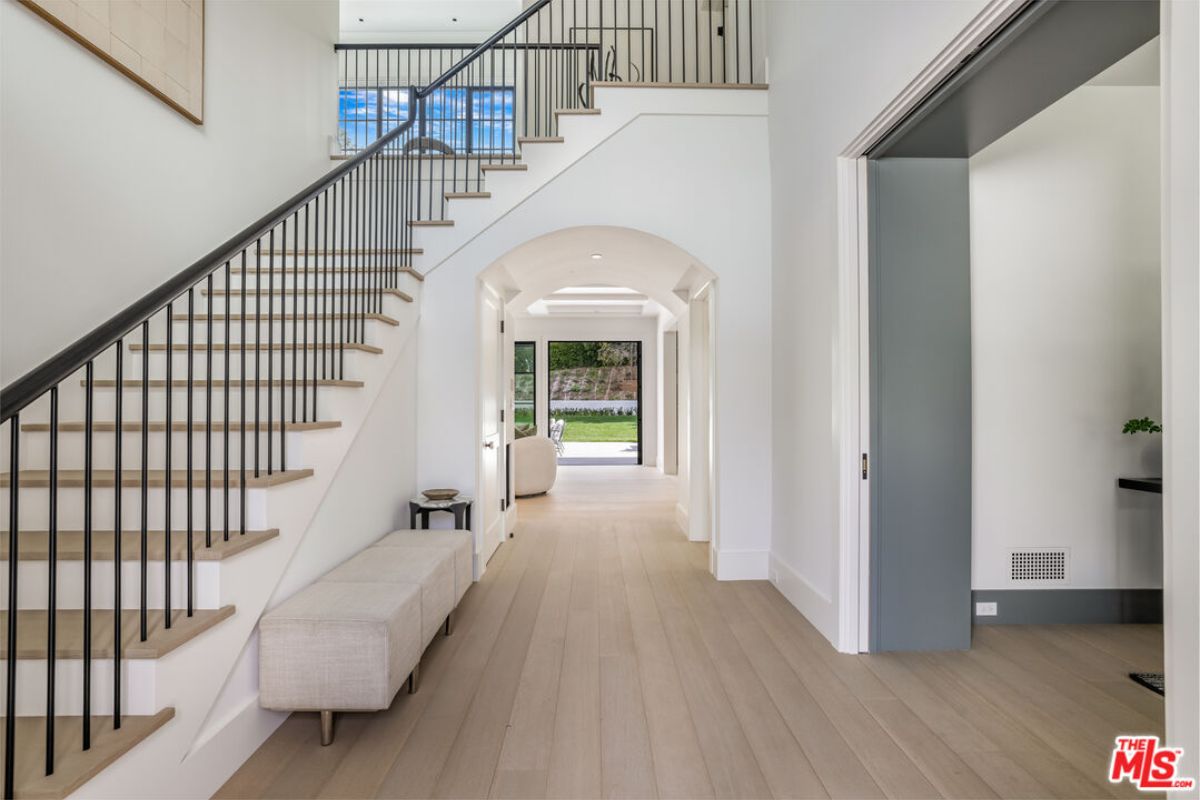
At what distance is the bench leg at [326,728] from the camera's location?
2074 millimetres

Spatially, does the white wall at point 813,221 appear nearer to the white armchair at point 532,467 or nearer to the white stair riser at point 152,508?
the white stair riser at point 152,508

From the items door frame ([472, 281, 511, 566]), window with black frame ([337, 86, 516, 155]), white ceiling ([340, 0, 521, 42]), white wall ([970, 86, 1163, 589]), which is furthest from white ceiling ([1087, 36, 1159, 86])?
white ceiling ([340, 0, 521, 42])

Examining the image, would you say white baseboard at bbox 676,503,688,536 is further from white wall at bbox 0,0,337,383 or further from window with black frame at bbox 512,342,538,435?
window with black frame at bbox 512,342,538,435

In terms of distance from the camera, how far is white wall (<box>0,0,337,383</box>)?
2.30 m

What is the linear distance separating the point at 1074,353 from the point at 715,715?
2672 mm

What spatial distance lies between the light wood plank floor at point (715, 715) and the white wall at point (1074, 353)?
1.60ft

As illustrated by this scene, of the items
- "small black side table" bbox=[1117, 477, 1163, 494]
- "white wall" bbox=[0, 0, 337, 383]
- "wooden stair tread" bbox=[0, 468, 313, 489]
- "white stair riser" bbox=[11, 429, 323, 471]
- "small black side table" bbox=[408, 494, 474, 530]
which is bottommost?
"small black side table" bbox=[408, 494, 474, 530]

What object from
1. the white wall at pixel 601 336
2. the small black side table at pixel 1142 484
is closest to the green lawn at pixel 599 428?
the white wall at pixel 601 336

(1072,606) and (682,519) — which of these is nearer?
(1072,606)

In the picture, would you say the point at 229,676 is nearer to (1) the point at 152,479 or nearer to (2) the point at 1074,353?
(1) the point at 152,479

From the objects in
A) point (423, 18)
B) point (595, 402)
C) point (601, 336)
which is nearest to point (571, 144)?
point (423, 18)

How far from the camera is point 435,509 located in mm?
3717

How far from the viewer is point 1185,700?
1.30m

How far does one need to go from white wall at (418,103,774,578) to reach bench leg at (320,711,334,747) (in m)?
2.03
